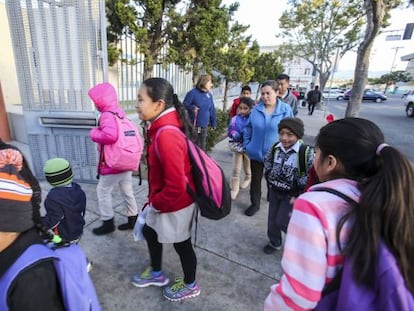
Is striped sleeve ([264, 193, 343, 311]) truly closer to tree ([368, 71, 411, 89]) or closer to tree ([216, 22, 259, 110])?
tree ([216, 22, 259, 110])

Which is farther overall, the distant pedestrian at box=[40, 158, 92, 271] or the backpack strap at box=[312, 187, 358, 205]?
the distant pedestrian at box=[40, 158, 92, 271]

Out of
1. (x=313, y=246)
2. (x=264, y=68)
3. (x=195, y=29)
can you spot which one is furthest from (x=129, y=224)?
(x=264, y=68)

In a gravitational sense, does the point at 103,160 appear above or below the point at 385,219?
below

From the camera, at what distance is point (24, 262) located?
2.90ft

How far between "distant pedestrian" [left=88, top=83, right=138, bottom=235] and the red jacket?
90 cm

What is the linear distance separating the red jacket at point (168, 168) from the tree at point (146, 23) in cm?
303

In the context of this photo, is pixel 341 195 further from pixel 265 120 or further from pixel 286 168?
pixel 265 120

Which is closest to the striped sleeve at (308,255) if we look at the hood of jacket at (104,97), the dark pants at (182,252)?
the dark pants at (182,252)

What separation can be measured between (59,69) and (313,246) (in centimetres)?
402

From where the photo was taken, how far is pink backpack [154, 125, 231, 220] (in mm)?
1808

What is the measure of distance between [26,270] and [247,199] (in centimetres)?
351

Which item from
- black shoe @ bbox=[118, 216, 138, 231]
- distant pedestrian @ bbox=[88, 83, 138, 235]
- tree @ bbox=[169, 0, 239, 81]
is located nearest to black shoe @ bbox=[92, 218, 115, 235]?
distant pedestrian @ bbox=[88, 83, 138, 235]

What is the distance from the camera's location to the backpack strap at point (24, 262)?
2.77 feet

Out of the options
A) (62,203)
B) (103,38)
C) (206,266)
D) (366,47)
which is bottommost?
(206,266)
